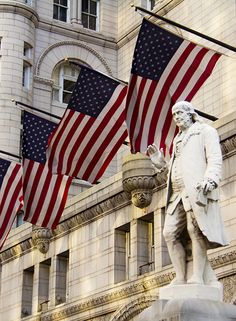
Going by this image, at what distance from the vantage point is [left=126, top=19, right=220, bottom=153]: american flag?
21.5 metres

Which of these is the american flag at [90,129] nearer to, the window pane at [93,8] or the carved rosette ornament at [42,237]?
the carved rosette ornament at [42,237]

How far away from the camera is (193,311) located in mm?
11562

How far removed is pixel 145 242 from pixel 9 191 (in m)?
5.11

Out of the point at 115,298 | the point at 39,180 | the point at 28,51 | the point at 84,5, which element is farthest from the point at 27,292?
the point at 84,5

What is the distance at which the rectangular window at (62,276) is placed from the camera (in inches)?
1227

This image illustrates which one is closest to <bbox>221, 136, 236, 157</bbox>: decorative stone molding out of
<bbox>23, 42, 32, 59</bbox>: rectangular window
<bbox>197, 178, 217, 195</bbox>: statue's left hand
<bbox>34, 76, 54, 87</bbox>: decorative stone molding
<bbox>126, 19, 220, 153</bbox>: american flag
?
<bbox>126, 19, 220, 153</bbox>: american flag

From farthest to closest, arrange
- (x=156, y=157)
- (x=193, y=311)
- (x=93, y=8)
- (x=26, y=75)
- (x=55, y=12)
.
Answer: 1. (x=93, y=8)
2. (x=55, y=12)
3. (x=26, y=75)
4. (x=156, y=157)
5. (x=193, y=311)

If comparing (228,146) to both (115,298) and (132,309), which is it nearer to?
(132,309)

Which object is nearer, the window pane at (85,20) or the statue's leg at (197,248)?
the statue's leg at (197,248)

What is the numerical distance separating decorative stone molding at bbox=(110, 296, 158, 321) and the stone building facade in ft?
0.10

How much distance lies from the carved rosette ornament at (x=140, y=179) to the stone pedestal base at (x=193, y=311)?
14.1m

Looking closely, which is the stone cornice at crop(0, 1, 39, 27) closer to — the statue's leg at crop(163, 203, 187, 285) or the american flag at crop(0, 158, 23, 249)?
the american flag at crop(0, 158, 23, 249)

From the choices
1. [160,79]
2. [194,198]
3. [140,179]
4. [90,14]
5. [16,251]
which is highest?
[90,14]

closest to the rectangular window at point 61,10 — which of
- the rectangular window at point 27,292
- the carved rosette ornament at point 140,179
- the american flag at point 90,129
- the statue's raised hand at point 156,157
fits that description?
the rectangular window at point 27,292
